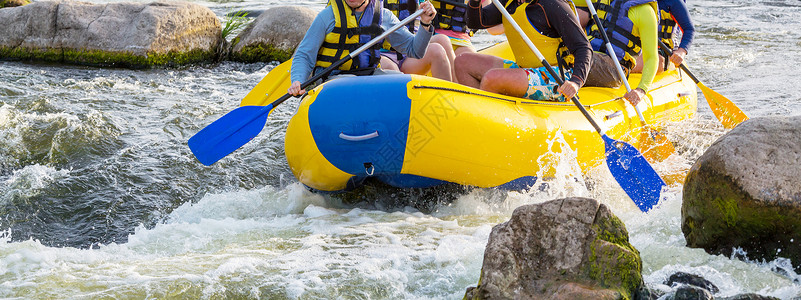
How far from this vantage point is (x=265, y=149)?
5609 millimetres

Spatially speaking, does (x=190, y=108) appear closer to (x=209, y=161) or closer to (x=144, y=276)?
(x=209, y=161)

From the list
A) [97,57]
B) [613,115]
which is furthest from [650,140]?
[97,57]

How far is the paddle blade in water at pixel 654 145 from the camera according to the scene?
4664 mm

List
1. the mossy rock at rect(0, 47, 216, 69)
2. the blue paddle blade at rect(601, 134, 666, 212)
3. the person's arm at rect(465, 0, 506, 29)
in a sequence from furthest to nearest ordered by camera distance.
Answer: the mossy rock at rect(0, 47, 216, 69) < the person's arm at rect(465, 0, 506, 29) < the blue paddle blade at rect(601, 134, 666, 212)

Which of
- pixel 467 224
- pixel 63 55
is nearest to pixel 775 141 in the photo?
pixel 467 224

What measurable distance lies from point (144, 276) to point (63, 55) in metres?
5.54

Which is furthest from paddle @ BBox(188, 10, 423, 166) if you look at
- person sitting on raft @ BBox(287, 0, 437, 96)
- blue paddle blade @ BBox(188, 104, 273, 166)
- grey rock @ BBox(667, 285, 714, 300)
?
grey rock @ BBox(667, 285, 714, 300)

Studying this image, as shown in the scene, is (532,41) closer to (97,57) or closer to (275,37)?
(275,37)

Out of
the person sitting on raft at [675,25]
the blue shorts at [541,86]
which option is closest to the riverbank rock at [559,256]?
the blue shorts at [541,86]

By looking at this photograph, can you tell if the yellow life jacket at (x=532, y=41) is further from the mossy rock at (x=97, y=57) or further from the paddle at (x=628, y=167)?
the mossy rock at (x=97, y=57)

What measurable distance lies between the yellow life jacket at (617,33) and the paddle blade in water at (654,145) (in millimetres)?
598

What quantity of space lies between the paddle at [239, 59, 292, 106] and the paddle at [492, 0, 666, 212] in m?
1.34

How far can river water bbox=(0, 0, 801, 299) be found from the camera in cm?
312

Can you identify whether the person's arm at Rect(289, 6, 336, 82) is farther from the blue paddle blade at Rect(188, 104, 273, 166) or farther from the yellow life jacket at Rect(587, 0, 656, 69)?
the yellow life jacket at Rect(587, 0, 656, 69)
